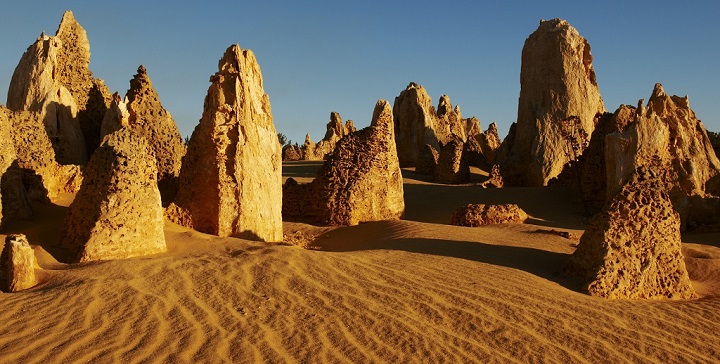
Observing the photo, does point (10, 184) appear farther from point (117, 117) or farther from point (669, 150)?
point (669, 150)

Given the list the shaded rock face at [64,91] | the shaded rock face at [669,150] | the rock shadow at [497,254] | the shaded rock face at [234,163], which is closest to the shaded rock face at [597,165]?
the shaded rock face at [669,150]

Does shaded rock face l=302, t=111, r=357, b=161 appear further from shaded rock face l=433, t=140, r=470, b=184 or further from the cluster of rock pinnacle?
the cluster of rock pinnacle

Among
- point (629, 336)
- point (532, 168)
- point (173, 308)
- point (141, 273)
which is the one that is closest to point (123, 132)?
point (141, 273)

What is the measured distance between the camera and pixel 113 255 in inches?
274

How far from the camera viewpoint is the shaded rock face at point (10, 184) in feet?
26.3

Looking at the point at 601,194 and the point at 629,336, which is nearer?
the point at 629,336

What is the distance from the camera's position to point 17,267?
600cm

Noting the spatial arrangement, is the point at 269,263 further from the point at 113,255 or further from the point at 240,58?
the point at 240,58

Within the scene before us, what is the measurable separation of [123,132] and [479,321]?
4.89 meters

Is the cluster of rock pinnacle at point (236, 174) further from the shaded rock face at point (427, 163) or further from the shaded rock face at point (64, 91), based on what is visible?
the shaded rock face at point (427, 163)

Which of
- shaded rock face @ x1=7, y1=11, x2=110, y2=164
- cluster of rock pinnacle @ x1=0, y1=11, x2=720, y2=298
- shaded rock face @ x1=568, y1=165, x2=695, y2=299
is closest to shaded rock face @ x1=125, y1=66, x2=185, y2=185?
cluster of rock pinnacle @ x1=0, y1=11, x2=720, y2=298

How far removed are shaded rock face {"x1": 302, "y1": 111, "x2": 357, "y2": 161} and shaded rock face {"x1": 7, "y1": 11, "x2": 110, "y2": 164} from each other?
22.3 m

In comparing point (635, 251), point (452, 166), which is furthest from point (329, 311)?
point (452, 166)

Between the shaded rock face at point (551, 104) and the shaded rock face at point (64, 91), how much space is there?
12.1 m
